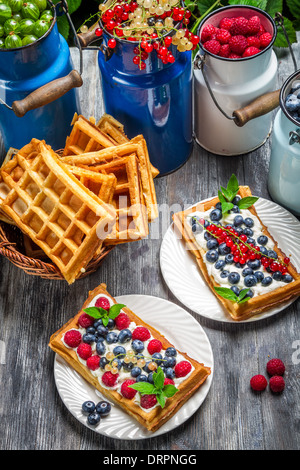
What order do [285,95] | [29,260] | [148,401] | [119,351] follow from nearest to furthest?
[148,401]
[119,351]
[29,260]
[285,95]

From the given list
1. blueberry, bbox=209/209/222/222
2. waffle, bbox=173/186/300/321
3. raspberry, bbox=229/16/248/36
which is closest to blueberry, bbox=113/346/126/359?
waffle, bbox=173/186/300/321

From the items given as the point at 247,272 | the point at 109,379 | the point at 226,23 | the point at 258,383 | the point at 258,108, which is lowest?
the point at 258,383

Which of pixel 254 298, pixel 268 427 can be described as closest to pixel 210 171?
pixel 254 298

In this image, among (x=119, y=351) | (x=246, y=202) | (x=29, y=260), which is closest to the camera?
(x=119, y=351)

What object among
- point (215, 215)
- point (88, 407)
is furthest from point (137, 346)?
point (215, 215)

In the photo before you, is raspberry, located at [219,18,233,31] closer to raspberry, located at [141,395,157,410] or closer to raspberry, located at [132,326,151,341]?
raspberry, located at [132,326,151,341]

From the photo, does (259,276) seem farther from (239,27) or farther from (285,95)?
(239,27)
